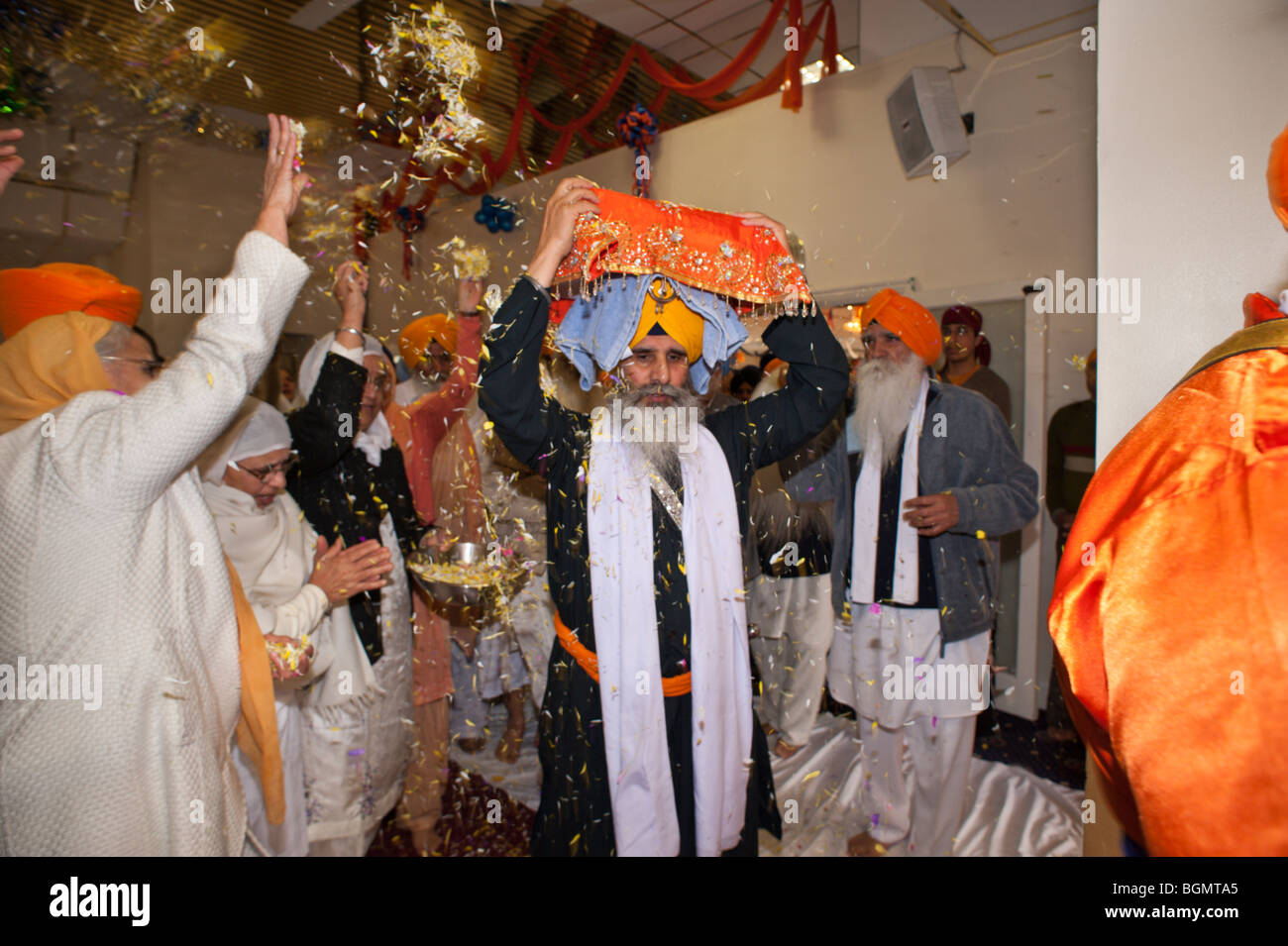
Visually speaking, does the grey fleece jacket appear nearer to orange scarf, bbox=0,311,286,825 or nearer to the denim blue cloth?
the denim blue cloth

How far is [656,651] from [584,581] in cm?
29

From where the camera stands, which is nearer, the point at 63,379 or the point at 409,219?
the point at 63,379

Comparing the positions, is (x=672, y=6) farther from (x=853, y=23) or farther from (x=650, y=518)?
(x=650, y=518)

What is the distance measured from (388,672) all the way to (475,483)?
1.10 meters

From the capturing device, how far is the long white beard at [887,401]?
3.07 meters

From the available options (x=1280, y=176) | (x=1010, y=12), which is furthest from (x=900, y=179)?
(x=1280, y=176)

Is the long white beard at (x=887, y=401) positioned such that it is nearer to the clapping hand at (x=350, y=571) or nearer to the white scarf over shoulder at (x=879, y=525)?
the white scarf over shoulder at (x=879, y=525)

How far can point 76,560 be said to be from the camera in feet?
4.20

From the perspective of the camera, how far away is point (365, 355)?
2.76m

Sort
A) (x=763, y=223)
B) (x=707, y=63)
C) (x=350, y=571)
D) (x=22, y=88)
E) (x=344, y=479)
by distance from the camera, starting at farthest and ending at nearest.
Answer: (x=707, y=63) → (x=344, y=479) → (x=22, y=88) → (x=350, y=571) → (x=763, y=223)

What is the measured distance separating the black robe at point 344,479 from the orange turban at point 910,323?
2.49 meters

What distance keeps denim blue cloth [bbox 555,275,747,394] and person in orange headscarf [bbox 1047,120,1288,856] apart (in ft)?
4.17

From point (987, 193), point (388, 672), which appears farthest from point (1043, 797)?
point (987, 193)
